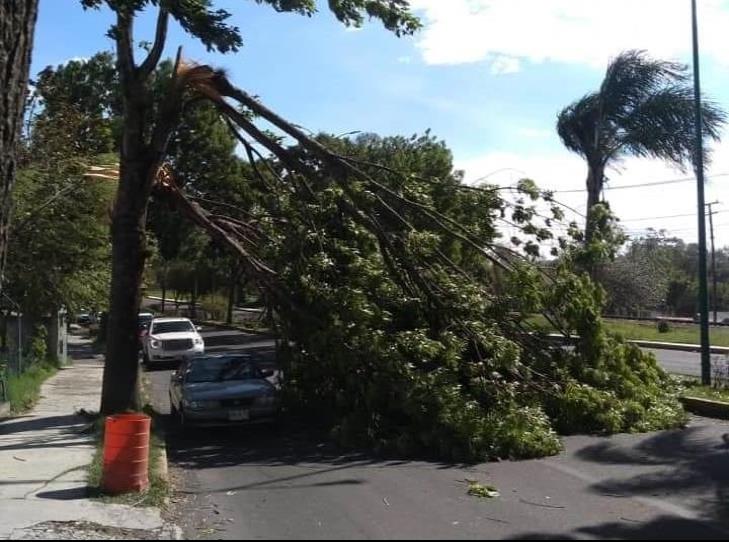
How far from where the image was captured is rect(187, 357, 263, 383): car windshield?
14078mm

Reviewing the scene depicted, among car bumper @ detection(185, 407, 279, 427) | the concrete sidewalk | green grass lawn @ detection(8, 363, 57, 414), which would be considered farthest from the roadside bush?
car bumper @ detection(185, 407, 279, 427)

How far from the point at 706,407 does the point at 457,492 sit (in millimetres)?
7061

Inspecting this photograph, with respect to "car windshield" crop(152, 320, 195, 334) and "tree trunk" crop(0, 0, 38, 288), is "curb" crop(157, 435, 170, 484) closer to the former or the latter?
"tree trunk" crop(0, 0, 38, 288)

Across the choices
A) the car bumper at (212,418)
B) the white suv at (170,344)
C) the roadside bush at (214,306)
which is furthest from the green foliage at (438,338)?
the roadside bush at (214,306)

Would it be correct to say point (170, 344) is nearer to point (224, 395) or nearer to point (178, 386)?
point (178, 386)

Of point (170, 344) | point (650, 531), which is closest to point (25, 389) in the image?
point (170, 344)

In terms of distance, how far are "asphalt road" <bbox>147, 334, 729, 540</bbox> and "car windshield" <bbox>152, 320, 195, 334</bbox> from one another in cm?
1665

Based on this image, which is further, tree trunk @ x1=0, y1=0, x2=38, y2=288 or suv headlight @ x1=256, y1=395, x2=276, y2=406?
suv headlight @ x1=256, y1=395, x2=276, y2=406

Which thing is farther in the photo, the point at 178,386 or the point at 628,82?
the point at 628,82

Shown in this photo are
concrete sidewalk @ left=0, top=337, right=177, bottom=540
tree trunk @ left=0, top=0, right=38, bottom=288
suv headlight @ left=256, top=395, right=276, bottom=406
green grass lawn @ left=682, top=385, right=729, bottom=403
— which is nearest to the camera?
tree trunk @ left=0, top=0, right=38, bottom=288

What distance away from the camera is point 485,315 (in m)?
13.1

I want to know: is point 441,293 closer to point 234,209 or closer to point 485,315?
point 485,315

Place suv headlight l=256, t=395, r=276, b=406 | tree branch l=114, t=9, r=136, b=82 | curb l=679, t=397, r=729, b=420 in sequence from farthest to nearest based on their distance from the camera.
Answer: tree branch l=114, t=9, r=136, b=82 < curb l=679, t=397, r=729, b=420 < suv headlight l=256, t=395, r=276, b=406

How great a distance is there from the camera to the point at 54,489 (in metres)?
8.80
